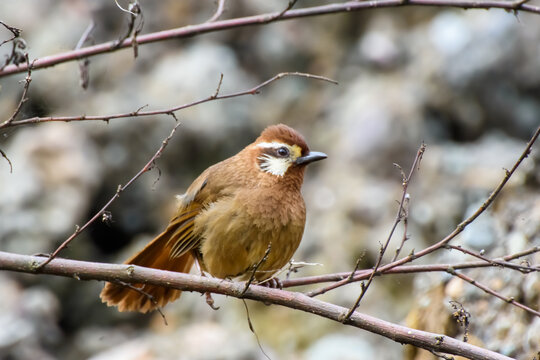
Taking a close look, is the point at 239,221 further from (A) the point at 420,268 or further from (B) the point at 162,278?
(A) the point at 420,268

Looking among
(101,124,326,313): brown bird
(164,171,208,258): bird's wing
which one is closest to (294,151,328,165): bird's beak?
(101,124,326,313): brown bird

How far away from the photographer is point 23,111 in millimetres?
3682

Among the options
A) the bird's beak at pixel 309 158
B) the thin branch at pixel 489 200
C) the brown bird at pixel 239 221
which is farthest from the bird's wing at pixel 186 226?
the thin branch at pixel 489 200

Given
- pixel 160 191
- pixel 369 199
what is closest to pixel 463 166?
pixel 369 199

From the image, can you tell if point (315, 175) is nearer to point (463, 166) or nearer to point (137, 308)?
point (463, 166)

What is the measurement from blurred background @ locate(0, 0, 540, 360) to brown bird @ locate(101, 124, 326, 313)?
200cm

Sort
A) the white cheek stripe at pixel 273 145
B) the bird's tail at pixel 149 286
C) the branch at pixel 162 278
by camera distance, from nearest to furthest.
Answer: the branch at pixel 162 278 → the bird's tail at pixel 149 286 → the white cheek stripe at pixel 273 145

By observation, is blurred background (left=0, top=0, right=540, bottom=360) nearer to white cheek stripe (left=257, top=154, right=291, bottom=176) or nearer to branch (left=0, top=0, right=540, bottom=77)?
branch (left=0, top=0, right=540, bottom=77)

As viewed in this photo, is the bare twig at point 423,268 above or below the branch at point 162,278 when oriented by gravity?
above

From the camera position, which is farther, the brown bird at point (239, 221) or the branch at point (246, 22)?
the brown bird at point (239, 221)

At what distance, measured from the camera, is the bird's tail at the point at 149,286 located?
4.23 m

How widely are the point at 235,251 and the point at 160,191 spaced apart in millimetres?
4589

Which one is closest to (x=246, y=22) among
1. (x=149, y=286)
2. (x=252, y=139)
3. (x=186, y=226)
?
(x=186, y=226)

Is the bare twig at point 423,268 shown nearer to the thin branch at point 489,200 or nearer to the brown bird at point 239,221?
the thin branch at point 489,200
